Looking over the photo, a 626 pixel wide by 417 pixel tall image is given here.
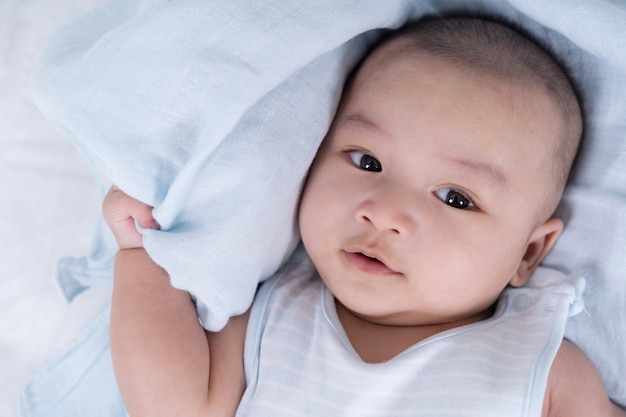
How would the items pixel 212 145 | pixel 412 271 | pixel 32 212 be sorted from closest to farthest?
pixel 212 145, pixel 412 271, pixel 32 212

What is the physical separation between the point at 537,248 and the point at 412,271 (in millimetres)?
310

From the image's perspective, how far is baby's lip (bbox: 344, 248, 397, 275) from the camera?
1156 millimetres

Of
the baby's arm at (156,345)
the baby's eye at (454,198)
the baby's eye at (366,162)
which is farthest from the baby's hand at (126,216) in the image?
the baby's eye at (454,198)

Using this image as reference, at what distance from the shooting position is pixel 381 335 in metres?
1.26

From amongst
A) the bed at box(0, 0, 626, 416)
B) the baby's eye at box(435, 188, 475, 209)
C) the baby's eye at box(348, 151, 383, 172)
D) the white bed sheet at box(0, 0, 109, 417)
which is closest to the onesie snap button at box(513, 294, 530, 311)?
the bed at box(0, 0, 626, 416)

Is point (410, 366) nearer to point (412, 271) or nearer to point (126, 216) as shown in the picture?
point (412, 271)

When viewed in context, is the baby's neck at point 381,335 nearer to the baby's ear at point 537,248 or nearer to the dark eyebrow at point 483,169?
the baby's ear at point 537,248

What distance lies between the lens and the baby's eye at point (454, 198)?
3.87ft

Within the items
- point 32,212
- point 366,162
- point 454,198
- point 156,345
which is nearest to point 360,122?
point 366,162

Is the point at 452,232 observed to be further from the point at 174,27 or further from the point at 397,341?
the point at 174,27

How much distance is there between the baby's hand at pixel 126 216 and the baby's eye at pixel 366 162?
1.12ft

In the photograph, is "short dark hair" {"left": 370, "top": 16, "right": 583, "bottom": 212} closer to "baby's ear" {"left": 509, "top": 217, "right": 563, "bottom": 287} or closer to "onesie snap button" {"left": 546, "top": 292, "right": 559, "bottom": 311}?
"baby's ear" {"left": 509, "top": 217, "right": 563, "bottom": 287}

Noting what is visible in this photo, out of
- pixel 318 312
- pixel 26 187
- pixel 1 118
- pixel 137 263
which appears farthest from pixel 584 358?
pixel 1 118

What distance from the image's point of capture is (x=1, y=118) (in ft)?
5.08
